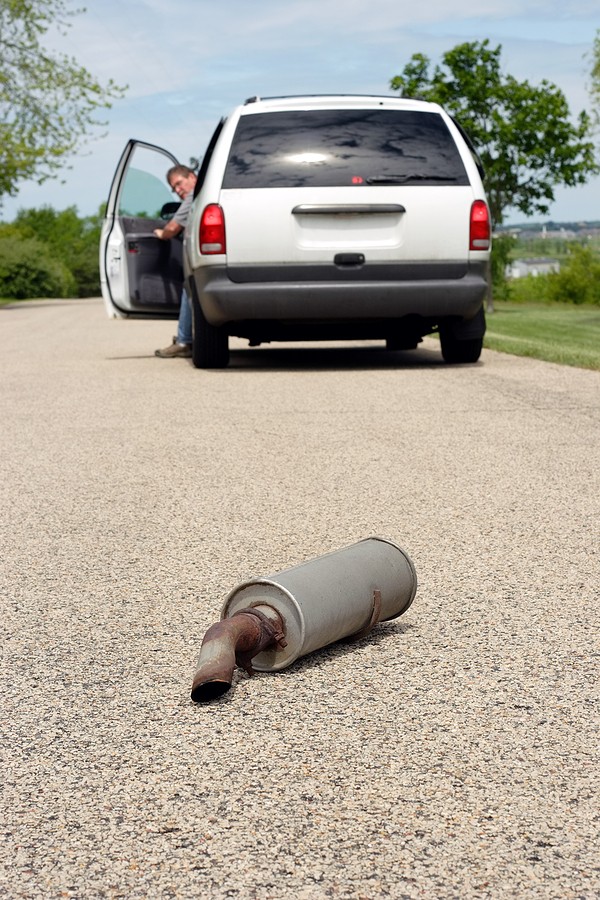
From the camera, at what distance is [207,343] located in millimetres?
10945

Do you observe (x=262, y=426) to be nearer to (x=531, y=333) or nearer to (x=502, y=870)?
(x=502, y=870)

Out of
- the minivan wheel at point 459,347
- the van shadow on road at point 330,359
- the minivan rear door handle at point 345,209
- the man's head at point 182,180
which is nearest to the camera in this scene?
the minivan rear door handle at point 345,209

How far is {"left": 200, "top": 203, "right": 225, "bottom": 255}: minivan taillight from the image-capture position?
9.85 metres

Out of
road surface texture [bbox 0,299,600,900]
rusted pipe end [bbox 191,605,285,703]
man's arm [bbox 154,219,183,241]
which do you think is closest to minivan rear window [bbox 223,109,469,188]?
man's arm [bbox 154,219,183,241]

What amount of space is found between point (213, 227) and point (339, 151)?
1179 millimetres

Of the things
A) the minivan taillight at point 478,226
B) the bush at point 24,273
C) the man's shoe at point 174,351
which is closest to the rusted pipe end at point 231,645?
the minivan taillight at point 478,226

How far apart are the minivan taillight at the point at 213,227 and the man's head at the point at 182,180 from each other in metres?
2.38

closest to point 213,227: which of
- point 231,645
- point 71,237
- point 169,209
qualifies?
point 169,209

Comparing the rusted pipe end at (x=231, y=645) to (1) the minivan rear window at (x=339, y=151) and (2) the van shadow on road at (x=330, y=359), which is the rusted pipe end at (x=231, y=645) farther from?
(2) the van shadow on road at (x=330, y=359)

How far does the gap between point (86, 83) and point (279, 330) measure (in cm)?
3592

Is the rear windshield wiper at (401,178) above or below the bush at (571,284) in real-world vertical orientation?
above

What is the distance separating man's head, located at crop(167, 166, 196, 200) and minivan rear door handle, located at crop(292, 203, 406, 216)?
261cm

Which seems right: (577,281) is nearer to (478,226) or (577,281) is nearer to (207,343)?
(207,343)

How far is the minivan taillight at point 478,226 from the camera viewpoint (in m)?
10.1
